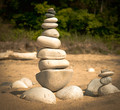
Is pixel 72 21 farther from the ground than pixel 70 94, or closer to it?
farther from the ground

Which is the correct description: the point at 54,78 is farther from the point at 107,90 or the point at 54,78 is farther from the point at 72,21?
the point at 72,21

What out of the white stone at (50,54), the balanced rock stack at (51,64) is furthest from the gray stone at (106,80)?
the white stone at (50,54)

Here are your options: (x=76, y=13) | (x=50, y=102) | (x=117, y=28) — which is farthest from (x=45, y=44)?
(x=117, y=28)

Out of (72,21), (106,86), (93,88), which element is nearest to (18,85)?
(93,88)

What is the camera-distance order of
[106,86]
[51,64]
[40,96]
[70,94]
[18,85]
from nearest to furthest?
1. [40,96]
2. [70,94]
3. [106,86]
4. [51,64]
5. [18,85]

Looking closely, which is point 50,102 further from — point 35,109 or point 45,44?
point 45,44

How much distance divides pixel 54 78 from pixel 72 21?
12613mm

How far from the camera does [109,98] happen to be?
3350mm

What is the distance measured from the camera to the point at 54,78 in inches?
152

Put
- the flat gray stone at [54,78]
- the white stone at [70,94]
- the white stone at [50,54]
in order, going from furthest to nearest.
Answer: the white stone at [50,54], the flat gray stone at [54,78], the white stone at [70,94]

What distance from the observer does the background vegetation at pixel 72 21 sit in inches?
517

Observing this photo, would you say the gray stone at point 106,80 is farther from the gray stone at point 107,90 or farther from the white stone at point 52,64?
the white stone at point 52,64

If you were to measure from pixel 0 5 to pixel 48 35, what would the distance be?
15.6 m

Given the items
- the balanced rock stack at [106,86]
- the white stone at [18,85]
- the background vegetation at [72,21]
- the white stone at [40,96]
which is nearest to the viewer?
the white stone at [40,96]
